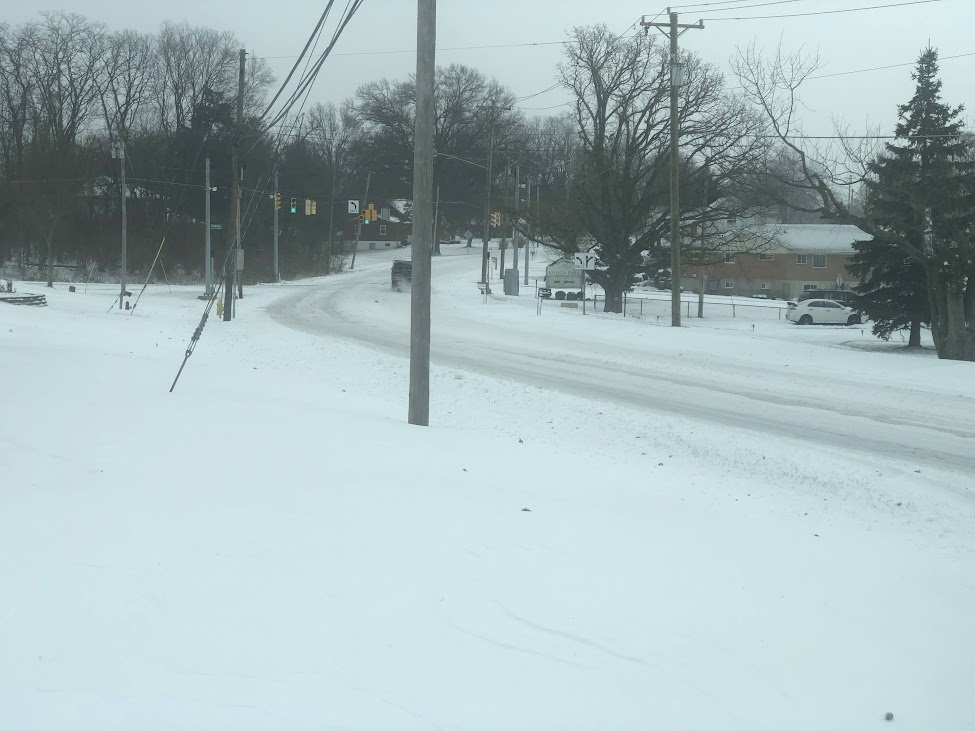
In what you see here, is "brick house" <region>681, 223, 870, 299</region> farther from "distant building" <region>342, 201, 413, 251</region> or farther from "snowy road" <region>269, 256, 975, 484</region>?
"snowy road" <region>269, 256, 975, 484</region>

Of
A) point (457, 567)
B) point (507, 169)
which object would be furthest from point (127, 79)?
→ point (457, 567)

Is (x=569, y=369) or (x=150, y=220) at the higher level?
(x=150, y=220)

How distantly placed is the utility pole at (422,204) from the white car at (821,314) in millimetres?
41669

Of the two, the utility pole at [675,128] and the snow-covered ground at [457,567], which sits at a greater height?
the utility pole at [675,128]

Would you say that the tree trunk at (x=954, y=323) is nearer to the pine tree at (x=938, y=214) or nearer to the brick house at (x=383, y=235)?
the pine tree at (x=938, y=214)

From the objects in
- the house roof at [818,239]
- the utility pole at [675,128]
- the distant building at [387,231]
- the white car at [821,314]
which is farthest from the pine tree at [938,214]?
the distant building at [387,231]

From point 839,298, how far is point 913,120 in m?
28.1

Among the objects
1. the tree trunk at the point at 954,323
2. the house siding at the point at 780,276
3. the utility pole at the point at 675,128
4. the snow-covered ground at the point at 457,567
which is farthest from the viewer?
the house siding at the point at 780,276

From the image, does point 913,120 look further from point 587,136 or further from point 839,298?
point 839,298

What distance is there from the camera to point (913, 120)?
29797mm

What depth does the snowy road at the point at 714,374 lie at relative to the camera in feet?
45.8

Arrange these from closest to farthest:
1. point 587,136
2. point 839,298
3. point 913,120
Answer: point 913,120 < point 587,136 < point 839,298

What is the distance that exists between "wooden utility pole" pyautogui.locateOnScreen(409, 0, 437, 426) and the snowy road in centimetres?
494

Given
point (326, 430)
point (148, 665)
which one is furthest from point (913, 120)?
point (148, 665)
